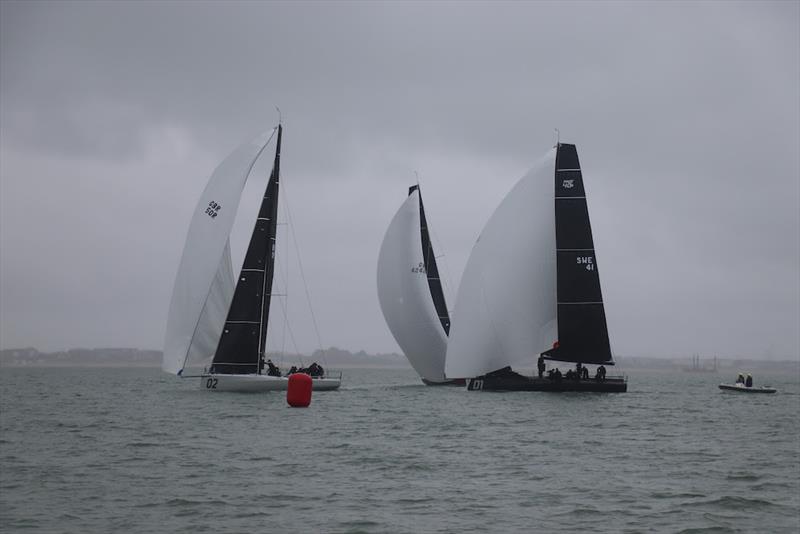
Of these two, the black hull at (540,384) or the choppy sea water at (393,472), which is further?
the black hull at (540,384)

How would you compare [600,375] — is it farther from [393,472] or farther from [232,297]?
[393,472]

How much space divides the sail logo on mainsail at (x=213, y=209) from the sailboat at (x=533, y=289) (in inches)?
500

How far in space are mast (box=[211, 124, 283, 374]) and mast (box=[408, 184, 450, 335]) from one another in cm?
1262

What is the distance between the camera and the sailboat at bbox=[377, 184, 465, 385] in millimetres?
52156

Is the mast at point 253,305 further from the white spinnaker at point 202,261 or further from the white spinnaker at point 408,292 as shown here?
the white spinnaker at point 408,292

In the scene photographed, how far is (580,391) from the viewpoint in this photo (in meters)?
44.6

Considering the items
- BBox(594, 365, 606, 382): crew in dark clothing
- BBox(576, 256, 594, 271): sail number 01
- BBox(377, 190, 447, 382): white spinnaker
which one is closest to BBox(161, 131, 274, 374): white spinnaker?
BBox(377, 190, 447, 382): white spinnaker

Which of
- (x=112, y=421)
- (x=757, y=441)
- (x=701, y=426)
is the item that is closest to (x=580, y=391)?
(x=701, y=426)

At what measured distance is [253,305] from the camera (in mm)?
43062

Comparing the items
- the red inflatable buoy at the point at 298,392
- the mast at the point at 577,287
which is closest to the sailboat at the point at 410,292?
the mast at the point at 577,287

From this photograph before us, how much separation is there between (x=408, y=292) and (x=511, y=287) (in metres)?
8.47

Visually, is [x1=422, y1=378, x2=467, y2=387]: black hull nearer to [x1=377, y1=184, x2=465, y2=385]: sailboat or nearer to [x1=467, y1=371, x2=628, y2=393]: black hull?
[x1=377, y1=184, x2=465, y2=385]: sailboat

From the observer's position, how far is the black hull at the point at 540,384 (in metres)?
44.1

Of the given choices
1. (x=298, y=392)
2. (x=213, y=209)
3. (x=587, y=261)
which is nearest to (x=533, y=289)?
(x=587, y=261)
